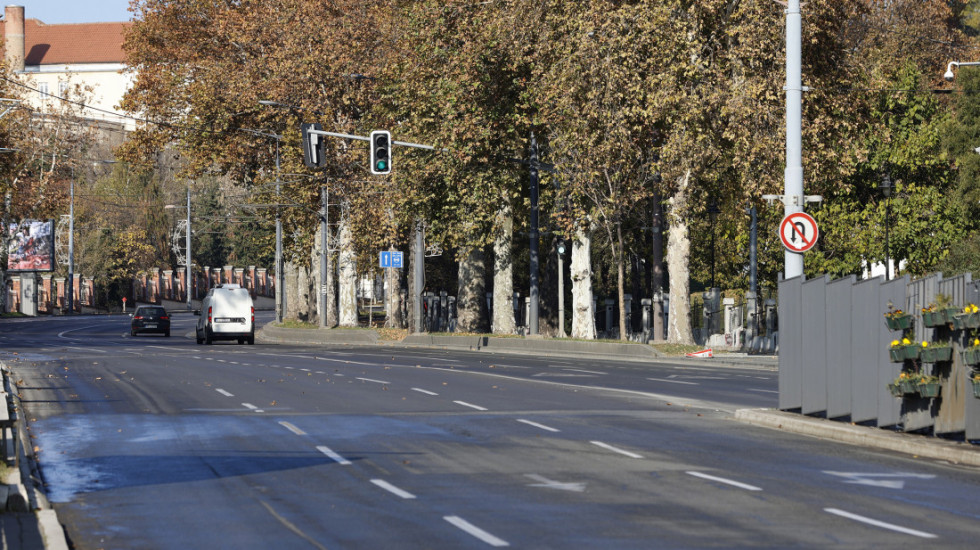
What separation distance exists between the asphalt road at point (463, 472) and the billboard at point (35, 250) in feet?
242

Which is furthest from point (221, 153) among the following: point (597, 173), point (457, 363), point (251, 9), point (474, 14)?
point (457, 363)

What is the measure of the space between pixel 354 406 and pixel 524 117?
85.2 feet

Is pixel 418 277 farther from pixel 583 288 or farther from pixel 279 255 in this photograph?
pixel 279 255

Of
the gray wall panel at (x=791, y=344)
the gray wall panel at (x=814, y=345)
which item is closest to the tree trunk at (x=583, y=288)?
the gray wall panel at (x=791, y=344)

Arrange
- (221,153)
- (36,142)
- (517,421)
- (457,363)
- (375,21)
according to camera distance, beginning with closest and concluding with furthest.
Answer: (517,421)
(457,363)
(375,21)
(221,153)
(36,142)

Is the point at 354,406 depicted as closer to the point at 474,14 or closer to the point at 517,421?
the point at 517,421

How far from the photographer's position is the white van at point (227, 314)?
52969 mm

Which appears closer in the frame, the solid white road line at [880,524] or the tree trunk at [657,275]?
the solid white road line at [880,524]

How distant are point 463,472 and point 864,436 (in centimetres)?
563

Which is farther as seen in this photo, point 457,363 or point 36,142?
point 36,142

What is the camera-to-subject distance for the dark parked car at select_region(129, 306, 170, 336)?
2625 inches

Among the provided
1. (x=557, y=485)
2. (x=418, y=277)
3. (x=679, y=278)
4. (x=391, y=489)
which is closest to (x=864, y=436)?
(x=557, y=485)

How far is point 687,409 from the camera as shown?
2250 centimetres

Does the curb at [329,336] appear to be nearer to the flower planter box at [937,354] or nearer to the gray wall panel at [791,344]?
the gray wall panel at [791,344]
